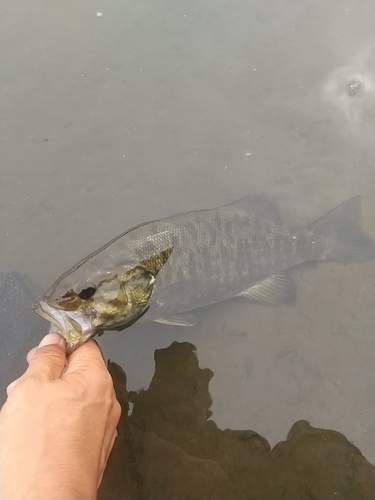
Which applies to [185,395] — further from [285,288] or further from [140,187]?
[140,187]

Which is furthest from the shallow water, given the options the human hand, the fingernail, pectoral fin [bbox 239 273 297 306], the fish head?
the human hand

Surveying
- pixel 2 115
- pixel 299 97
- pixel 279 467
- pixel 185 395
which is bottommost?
pixel 279 467

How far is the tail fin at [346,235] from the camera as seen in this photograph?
12.9ft

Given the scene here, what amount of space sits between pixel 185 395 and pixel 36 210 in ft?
7.23

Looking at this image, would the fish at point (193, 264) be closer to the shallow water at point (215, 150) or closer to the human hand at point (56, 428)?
the shallow water at point (215, 150)

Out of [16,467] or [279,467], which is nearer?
[16,467]

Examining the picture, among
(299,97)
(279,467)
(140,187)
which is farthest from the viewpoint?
(299,97)

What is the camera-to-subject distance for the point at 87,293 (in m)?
2.75

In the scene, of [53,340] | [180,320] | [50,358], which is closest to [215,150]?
[180,320]

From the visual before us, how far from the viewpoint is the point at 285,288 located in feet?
12.4

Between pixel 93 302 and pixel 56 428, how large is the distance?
0.92m

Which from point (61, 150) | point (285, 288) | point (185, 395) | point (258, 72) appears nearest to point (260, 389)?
point (185, 395)

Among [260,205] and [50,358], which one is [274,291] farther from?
[50,358]

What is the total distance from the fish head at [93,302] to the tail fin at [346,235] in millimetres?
1847
